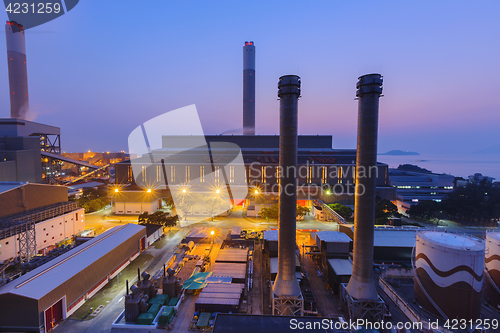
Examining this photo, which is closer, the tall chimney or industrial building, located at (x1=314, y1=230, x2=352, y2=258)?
the tall chimney

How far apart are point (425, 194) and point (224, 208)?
49.4 m

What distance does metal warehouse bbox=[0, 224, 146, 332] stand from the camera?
15688mm

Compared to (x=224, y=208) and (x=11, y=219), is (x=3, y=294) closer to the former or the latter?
(x=11, y=219)

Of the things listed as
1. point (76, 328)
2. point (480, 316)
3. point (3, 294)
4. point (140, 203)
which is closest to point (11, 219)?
point (3, 294)

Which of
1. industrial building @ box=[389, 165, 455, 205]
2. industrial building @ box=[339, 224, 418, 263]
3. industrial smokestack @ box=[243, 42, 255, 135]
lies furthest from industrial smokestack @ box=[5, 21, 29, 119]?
industrial building @ box=[389, 165, 455, 205]

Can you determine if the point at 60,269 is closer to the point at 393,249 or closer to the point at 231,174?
the point at 393,249

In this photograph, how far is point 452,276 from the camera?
17234 millimetres

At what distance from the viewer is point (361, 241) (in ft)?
58.0

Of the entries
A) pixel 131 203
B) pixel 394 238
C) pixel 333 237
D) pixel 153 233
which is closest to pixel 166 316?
pixel 153 233

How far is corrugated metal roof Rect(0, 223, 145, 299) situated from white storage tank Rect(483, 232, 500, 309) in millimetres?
34530

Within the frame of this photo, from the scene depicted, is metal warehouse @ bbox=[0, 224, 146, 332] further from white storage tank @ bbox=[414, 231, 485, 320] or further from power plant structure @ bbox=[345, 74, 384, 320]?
white storage tank @ bbox=[414, 231, 485, 320]

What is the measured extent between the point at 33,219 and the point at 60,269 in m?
12.5

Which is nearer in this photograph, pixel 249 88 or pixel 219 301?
pixel 219 301

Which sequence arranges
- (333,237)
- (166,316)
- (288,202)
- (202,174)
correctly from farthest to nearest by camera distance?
(202,174), (333,237), (288,202), (166,316)
